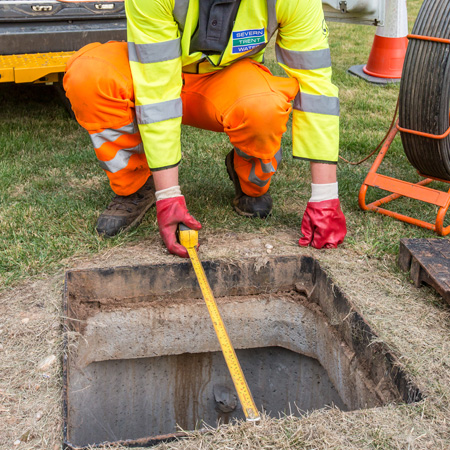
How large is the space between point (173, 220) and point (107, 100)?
620mm

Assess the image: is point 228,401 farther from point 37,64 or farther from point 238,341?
point 37,64

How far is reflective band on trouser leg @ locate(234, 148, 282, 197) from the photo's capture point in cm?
284

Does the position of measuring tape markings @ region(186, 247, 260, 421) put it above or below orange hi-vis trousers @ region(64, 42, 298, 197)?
below

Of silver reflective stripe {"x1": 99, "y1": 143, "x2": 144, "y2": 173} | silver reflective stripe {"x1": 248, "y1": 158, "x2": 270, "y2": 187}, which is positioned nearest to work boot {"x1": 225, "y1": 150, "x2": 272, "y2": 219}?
silver reflective stripe {"x1": 248, "y1": 158, "x2": 270, "y2": 187}

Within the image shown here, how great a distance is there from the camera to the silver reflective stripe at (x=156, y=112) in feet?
8.13

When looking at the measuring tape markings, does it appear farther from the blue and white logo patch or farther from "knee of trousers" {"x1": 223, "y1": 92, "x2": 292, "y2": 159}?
the blue and white logo patch

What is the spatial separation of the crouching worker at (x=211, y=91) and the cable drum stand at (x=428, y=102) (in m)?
0.60

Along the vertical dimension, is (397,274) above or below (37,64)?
below

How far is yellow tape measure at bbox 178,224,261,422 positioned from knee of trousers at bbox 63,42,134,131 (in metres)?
0.60

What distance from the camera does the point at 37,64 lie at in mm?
3693

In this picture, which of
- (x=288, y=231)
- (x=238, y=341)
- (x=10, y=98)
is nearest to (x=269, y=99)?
(x=288, y=231)

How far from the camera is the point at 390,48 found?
571 centimetres

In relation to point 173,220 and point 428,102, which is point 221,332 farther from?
point 428,102

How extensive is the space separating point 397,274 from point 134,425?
5.38 ft
